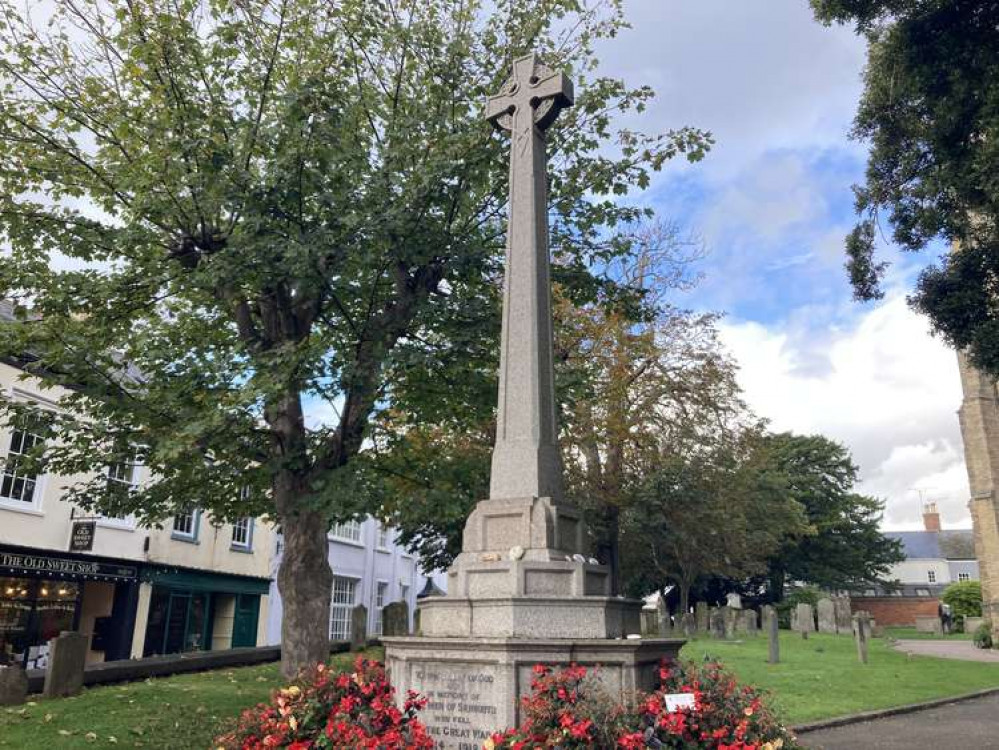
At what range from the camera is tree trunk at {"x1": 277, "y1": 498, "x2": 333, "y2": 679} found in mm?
11586

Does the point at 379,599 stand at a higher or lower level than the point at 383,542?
Answer: lower

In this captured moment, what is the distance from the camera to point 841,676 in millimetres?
16406

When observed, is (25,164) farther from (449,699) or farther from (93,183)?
(449,699)

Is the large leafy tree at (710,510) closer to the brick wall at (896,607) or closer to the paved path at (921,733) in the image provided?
the paved path at (921,733)

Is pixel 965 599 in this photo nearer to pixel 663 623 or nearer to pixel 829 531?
pixel 829 531

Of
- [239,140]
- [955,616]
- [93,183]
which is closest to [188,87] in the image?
[239,140]

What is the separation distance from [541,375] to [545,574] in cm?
210

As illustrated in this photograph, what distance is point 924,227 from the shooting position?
13.8 m

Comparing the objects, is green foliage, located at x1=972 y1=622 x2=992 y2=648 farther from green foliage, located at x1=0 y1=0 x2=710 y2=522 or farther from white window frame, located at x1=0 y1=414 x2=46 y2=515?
white window frame, located at x1=0 y1=414 x2=46 y2=515

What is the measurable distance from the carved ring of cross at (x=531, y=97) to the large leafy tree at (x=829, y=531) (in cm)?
4362

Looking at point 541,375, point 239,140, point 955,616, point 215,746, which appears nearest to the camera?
point 215,746

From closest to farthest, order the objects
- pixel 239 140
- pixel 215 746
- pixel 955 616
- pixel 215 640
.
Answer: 1. pixel 215 746
2. pixel 239 140
3. pixel 215 640
4. pixel 955 616

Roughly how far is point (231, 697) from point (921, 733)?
10049 millimetres

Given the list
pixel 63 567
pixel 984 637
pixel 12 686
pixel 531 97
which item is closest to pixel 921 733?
pixel 531 97
